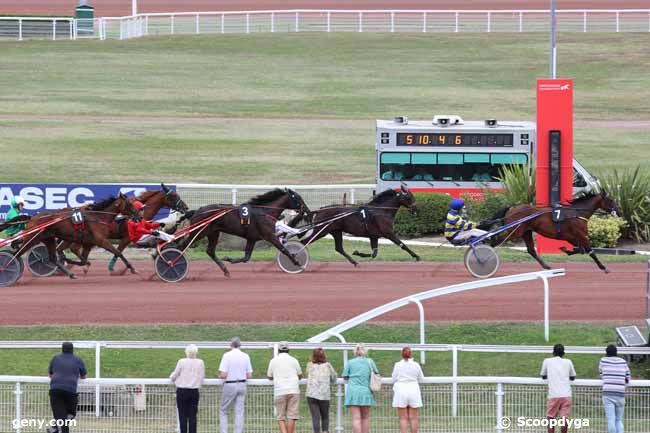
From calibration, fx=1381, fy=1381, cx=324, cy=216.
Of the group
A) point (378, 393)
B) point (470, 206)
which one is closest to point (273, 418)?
point (378, 393)

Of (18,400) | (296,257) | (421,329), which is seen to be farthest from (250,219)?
(18,400)

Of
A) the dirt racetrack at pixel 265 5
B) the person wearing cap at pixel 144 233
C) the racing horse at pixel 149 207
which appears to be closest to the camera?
the person wearing cap at pixel 144 233

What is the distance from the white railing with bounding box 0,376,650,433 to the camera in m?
12.9

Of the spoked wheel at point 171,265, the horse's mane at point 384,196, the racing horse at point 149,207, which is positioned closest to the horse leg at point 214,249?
the racing horse at point 149,207

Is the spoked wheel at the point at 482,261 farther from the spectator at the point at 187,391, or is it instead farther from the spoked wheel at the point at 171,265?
the spectator at the point at 187,391

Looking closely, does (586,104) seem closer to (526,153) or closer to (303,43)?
(303,43)

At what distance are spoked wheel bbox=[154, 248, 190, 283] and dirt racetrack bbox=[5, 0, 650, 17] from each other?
4117cm

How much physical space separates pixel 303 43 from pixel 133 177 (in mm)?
22938

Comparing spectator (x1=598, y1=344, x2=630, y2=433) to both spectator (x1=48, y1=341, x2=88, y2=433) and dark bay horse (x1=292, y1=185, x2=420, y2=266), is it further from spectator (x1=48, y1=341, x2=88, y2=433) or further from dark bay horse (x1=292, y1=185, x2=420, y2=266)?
dark bay horse (x1=292, y1=185, x2=420, y2=266)

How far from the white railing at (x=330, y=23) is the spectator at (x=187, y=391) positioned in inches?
1765

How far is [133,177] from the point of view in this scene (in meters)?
34.9

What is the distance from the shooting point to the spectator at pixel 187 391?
12883 millimetres

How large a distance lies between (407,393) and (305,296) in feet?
22.2

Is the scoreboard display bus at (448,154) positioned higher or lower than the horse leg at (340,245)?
higher
